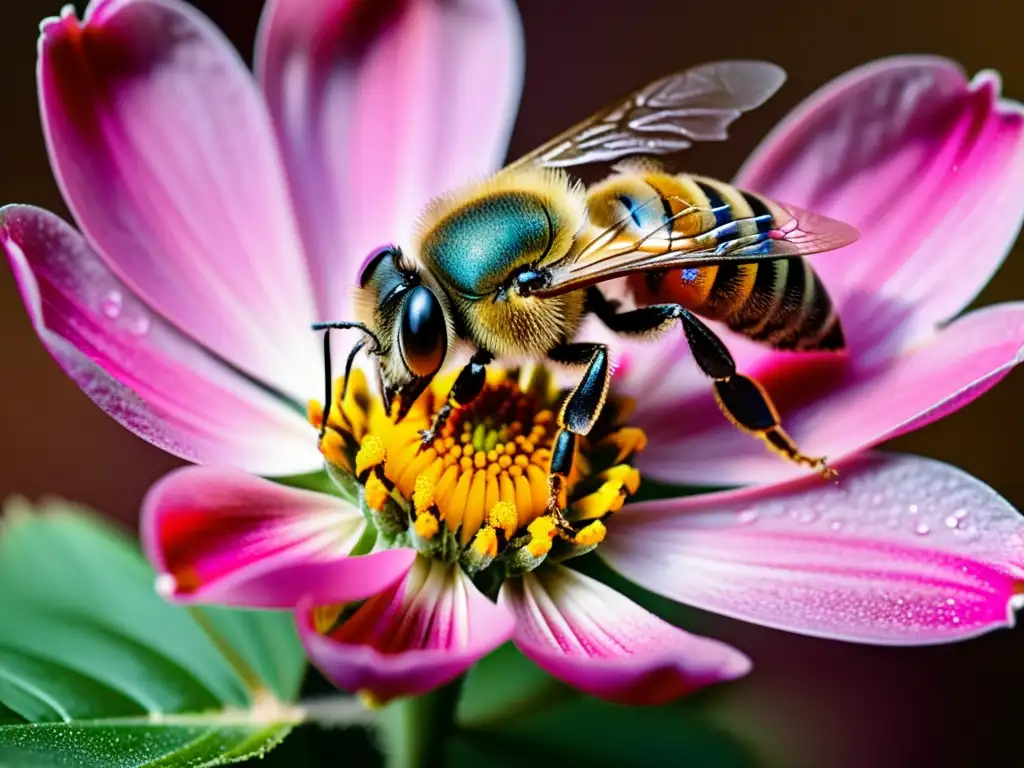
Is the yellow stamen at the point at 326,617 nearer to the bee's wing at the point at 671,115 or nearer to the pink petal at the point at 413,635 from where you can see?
the pink petal at the point at 413,635

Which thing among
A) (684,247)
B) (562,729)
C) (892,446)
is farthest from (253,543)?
(892,446)

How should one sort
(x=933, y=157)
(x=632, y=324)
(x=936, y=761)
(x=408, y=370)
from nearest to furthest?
(x=408, y=370), (x=632, y=324), (x=933, y=157), (x=936, y=761)

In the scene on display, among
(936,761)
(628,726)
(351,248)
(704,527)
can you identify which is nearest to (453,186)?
(351,248)

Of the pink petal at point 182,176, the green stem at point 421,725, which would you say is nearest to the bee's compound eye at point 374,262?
the pink petal at point 182,176

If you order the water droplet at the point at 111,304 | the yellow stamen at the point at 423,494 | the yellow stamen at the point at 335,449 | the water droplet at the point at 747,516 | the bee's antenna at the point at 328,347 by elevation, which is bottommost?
the water droplet at the point at 747,516

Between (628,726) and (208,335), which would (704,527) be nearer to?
(628,726)

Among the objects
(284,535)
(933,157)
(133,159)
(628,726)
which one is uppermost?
(133,159)

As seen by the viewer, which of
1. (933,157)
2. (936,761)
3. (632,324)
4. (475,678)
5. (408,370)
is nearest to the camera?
(408,370)
